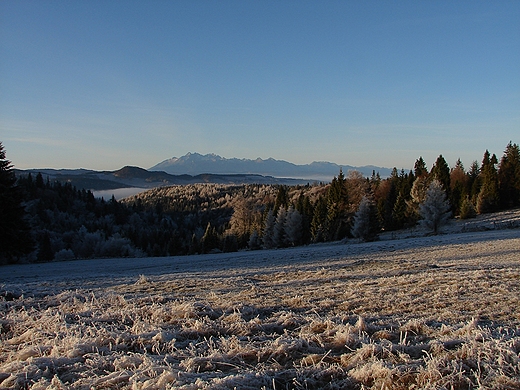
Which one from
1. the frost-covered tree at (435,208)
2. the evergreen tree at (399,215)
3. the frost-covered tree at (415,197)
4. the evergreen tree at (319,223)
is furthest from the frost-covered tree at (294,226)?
the frost-covered tree at (435,208)

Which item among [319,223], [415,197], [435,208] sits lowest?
[319,223]

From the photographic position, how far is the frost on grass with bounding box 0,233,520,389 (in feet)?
12.7

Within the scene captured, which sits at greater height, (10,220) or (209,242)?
(10,220)

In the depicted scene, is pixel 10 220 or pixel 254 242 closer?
pixel 10 220

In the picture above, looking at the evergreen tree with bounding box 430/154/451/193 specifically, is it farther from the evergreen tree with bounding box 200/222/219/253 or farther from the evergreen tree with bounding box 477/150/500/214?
the evergreen tree with bounding box 200/222/219/253

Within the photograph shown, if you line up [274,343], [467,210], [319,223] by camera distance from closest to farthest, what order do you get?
[274,343], [467,210], [319,223]

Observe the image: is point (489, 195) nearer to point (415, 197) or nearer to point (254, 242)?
point (415, 197)

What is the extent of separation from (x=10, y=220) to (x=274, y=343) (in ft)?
119

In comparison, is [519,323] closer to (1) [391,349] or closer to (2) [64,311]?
(1) [391,349]

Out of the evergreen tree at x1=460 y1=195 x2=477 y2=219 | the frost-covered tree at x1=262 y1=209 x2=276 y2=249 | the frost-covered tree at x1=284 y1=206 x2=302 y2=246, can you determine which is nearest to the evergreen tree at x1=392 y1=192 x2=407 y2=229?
the evergreen tree at x1=460 y1=195 x2=477 y2=219

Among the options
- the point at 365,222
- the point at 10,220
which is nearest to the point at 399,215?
the point at 365,222

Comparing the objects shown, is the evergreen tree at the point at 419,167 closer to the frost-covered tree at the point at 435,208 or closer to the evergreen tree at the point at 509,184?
the evergreen tree at the point at 509,184

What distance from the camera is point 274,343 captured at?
15.9 feet

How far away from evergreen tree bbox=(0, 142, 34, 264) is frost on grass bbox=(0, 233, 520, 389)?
95.2 feet
